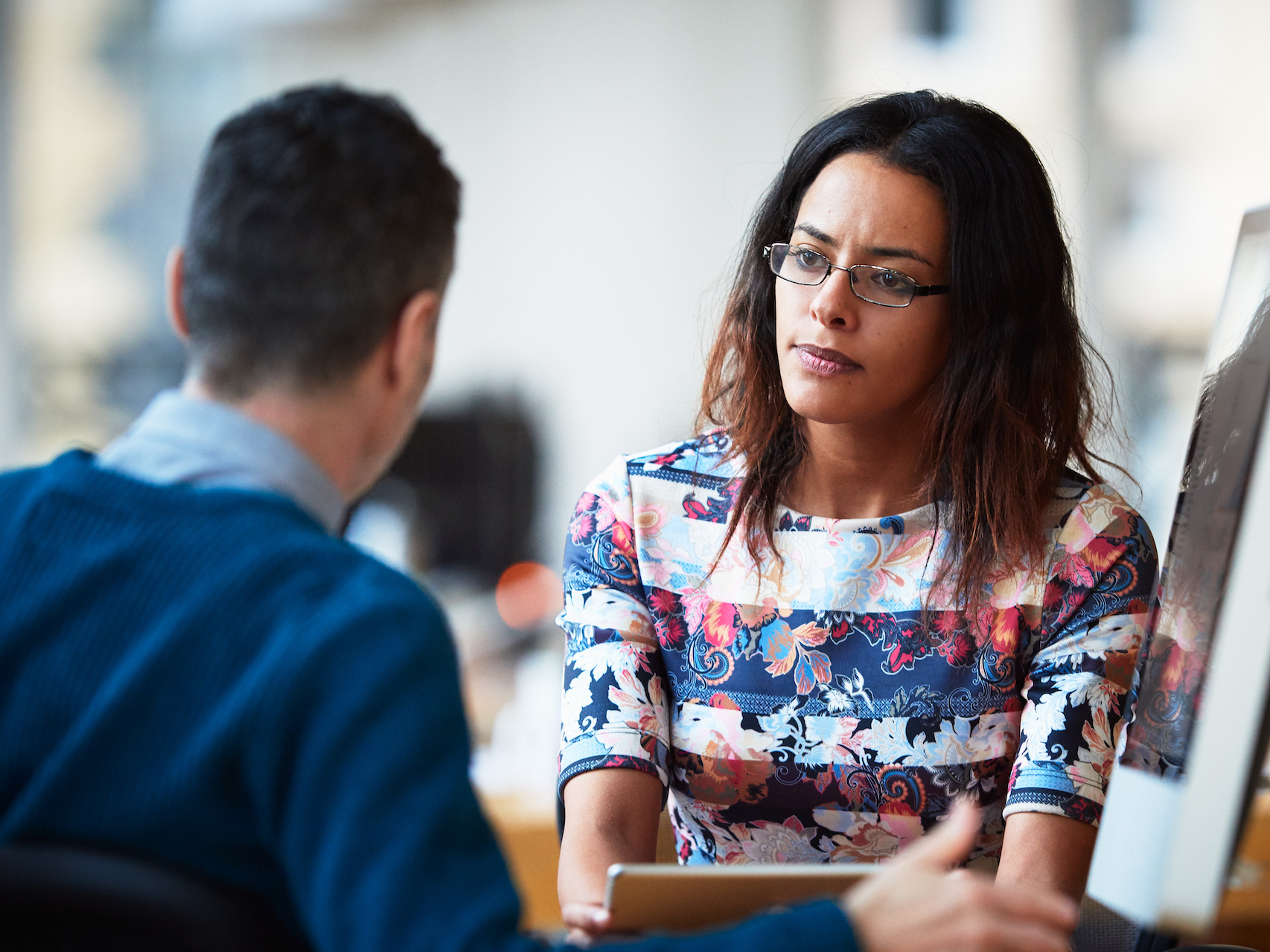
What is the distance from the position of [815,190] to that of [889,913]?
95cm

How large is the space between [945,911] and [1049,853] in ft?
1.79

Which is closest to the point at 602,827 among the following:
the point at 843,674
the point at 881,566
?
the point at 843,674

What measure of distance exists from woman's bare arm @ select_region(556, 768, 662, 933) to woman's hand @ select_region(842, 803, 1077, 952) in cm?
53

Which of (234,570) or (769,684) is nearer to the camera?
(234,570)

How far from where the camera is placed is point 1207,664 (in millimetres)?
901

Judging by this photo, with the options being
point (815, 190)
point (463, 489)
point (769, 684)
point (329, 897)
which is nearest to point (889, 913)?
point (329, 897)

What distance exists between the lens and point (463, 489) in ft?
13.4

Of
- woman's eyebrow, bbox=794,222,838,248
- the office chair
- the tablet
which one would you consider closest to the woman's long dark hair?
woman's eyebrow, bbox=794,222,838,248

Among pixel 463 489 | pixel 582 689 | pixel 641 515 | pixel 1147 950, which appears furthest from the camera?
pixel 463 489

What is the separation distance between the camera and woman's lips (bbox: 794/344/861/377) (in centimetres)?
139

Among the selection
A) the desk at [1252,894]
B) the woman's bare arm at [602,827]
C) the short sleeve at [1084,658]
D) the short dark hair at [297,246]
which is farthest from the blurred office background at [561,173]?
the short dark hair at [297,246]

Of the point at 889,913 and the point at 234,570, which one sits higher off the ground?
the point at 234,570

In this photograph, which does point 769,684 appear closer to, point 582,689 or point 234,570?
point 582,689

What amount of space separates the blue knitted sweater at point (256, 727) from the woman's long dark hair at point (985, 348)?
76 centimetres
